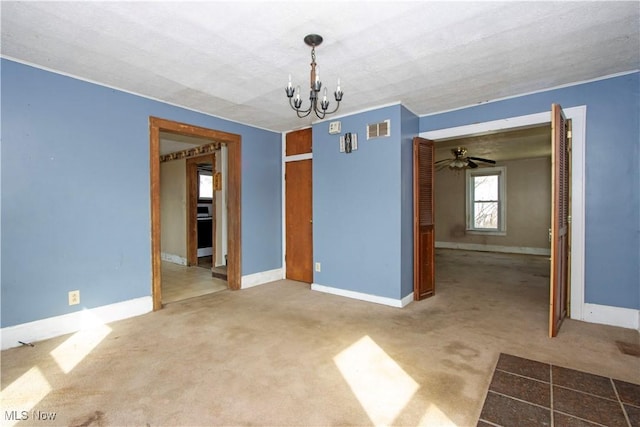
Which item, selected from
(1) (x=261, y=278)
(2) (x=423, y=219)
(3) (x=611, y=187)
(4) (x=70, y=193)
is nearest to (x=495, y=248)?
(2) (x=423, y=219)

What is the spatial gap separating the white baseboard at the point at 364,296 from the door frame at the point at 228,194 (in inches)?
47.0

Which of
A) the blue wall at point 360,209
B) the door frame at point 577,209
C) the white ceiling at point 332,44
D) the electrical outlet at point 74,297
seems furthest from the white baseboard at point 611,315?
the electrical outlet at point 74,297

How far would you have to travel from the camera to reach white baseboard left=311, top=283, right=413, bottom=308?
140 inches

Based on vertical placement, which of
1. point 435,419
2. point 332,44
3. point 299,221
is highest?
point 332,44

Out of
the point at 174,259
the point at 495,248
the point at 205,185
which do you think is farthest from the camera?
the point at 495,248

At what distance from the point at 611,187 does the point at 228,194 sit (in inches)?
175

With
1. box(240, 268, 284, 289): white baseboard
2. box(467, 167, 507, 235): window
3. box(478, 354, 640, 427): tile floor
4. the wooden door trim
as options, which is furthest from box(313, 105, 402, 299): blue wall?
box(467, 167, 507, 235): window

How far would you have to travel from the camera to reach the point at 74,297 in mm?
2846

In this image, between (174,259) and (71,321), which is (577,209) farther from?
(174,259)

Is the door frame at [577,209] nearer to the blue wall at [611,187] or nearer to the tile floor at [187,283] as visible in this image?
the blue wall at [611,187]

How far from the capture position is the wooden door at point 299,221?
184 inches

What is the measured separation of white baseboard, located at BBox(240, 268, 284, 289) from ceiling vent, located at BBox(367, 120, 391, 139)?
2567 millimetres

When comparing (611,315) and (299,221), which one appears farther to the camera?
(299,221)

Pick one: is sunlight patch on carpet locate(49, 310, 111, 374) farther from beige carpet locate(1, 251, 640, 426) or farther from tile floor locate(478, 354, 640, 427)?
tile floor locate(478, 354, 640, 427)
